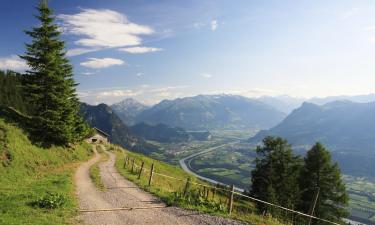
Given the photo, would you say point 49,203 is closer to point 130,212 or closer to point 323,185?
point 130,212

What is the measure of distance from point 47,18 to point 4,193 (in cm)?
2881

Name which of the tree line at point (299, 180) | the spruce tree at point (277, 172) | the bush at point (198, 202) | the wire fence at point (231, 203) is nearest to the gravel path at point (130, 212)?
the bush at point (198, 202)

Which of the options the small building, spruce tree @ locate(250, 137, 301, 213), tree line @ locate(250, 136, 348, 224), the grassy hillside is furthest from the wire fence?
the small building

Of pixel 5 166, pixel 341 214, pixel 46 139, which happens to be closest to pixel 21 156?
pixel 5 166

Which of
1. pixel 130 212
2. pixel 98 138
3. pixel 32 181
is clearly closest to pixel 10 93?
pixel 98 138

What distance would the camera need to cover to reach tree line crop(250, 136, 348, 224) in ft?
158

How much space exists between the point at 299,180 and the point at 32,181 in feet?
137

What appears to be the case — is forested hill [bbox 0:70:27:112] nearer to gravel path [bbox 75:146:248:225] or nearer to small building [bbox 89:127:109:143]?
small building [bbox 89:127:109:143]

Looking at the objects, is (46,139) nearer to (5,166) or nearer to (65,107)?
(65,107)

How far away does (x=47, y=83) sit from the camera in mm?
42906

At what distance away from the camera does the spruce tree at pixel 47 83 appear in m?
41.9

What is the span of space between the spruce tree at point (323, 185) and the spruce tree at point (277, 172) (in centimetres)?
199

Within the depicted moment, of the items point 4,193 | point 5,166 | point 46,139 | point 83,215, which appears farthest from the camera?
point 46,139

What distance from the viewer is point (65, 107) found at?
43.8 m
